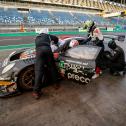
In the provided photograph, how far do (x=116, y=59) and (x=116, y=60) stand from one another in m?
0.04

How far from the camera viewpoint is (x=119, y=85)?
489cm

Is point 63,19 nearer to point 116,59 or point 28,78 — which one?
point 116,59

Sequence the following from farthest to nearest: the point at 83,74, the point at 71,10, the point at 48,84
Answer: the point at 71,10 → the point at 48,84 → the point at 83,74

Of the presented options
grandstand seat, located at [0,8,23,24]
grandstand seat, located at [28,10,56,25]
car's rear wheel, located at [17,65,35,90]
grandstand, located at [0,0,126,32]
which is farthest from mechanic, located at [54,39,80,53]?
grandstand seat, located at [28,10,56,25]

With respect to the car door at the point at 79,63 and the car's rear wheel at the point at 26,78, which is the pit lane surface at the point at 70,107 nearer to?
the car's rear wheel at the point at 26,78

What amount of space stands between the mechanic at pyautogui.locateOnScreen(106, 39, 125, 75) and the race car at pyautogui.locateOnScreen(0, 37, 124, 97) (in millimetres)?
1213

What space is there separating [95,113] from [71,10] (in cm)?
4474

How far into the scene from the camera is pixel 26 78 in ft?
13.9

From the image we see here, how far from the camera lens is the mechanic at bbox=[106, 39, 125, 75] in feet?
17.6

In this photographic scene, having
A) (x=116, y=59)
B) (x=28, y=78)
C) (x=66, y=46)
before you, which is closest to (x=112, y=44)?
(x=116, y=59)

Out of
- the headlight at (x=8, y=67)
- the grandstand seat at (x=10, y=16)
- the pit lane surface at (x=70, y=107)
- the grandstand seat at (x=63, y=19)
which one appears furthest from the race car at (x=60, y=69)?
the grandstand seat at (x=63, y=19)

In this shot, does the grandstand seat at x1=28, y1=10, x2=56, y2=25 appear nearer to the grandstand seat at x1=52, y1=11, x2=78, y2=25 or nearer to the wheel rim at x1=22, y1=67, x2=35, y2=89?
the grandstand seat at x1=52, y1=11, x2=78, y2=25

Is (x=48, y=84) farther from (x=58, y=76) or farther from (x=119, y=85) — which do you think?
(x=119, y=85)

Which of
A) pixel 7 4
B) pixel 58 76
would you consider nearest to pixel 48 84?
pixel 58 76
